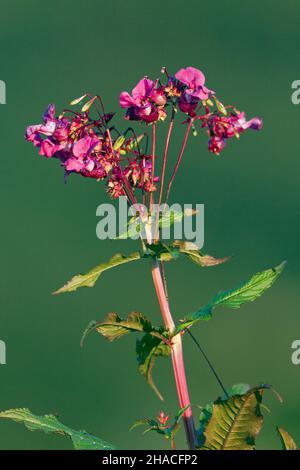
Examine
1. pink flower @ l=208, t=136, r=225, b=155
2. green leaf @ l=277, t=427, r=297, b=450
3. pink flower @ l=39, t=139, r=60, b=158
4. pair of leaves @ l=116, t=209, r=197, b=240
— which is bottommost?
green leaf @ l=277, t=427, r=297, b=450

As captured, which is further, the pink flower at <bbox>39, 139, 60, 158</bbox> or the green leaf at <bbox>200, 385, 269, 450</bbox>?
the pink flower at <bbox>39, 139, 60, 158</bbox>

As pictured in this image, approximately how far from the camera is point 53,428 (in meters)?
0.63

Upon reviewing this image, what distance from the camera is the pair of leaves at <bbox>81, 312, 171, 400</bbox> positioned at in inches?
25.3

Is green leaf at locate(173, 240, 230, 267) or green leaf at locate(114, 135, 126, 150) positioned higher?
green leaf at locate(114, 135, 126, 150)

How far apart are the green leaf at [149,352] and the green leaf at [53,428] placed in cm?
6

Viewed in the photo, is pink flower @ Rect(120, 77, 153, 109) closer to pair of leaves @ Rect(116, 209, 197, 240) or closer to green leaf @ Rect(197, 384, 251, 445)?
pair of leaves @ Rect(116, 209, 197, 240)

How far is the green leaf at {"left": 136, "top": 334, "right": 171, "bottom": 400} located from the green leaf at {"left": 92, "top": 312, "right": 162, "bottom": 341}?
0.01 m

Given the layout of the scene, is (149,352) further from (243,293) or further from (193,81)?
(193,81)

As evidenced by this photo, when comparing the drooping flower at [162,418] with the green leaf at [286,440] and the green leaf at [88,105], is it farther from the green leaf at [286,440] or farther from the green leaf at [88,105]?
the green leaf at [88,105]

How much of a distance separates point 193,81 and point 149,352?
216mm

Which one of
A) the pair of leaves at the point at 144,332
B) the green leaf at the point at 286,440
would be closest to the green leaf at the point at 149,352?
the pair of leaves at the point at 144,332

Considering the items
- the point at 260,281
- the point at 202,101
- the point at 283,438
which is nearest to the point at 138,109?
the point at 202,101

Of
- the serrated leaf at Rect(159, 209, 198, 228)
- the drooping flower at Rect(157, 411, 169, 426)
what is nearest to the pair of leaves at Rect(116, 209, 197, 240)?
the serrated leaf at Rect(159, 209, 198, 228)
